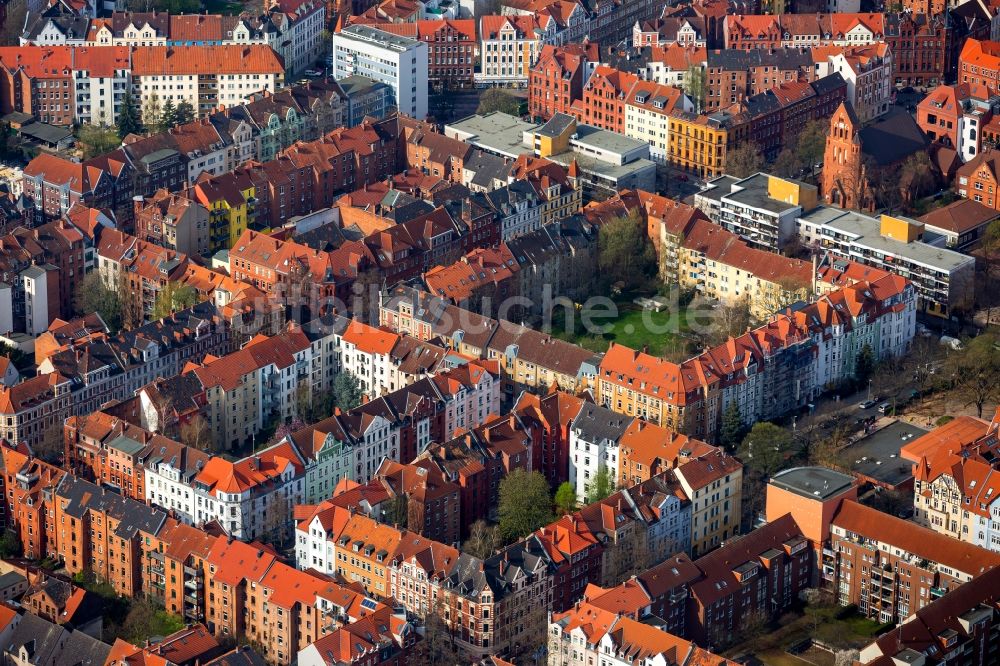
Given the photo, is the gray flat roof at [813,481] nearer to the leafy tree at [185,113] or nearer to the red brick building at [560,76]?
the red brick building at [560,76]

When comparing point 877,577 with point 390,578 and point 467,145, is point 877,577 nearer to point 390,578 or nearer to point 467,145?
point 390,578

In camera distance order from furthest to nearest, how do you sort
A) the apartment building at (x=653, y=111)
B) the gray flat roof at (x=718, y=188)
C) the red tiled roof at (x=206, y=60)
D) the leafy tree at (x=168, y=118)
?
the red tiled roof at (x=206, y=60)
the leafy tree at (x=168, y=118)
the apartment building at (x=653, y=111)
the gray flat roof at (x=718, y=188)

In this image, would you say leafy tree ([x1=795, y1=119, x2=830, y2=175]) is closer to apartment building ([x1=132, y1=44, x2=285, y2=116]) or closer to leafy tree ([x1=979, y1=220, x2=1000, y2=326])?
leafy tree ([x1=979, y1=220, x2=1000, y2=326])

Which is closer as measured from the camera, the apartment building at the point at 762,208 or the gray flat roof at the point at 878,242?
the gray flat roof at the point at 878,242

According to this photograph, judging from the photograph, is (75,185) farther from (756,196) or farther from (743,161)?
(743,161)

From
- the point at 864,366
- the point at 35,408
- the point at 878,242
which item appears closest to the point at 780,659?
the point at 864,366

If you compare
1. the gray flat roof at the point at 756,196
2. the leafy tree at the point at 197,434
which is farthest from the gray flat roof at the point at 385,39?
the leafy tree at the point at 197,434

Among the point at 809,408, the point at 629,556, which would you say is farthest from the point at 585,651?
the point at 809,408

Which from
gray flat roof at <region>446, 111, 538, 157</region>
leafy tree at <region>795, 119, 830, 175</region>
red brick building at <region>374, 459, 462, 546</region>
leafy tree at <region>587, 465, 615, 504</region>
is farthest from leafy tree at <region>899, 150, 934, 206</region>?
red brick building at <region>374, 459, 462, 546</region>
